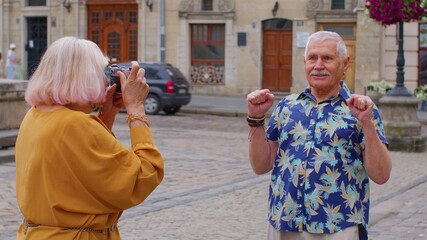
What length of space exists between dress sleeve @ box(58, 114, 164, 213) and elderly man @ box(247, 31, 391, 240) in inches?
36.4

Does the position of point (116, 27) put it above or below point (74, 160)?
above

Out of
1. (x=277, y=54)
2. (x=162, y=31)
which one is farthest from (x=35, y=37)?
(x=277, y=54)

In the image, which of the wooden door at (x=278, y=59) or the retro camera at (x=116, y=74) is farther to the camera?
the wooden door at (x=278, y=59)

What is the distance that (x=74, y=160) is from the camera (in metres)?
3.66

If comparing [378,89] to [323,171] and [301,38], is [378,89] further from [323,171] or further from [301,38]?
Answer: [323,171]

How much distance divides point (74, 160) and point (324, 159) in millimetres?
1301

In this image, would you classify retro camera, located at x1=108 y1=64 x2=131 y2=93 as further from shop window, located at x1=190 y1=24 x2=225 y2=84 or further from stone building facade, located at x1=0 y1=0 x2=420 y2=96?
shop window, located at x1=190 y1=24 x2=225 y2=84

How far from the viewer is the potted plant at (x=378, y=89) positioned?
27891 millimetres

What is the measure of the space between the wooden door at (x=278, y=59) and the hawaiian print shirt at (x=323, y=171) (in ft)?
90.2

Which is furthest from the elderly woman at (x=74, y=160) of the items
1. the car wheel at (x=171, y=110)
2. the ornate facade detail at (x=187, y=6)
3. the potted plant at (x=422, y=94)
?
the ornate facade detail at (x=187, y=6)

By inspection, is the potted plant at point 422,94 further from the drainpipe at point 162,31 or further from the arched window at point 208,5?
the drainpipe at point 162,31

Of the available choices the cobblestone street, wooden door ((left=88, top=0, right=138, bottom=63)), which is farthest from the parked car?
wooden door ((left=88, top=0, right=138, bottom=63))

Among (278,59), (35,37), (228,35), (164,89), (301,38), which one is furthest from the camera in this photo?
(35,37)

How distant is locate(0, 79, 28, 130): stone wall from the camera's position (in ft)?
47.1
